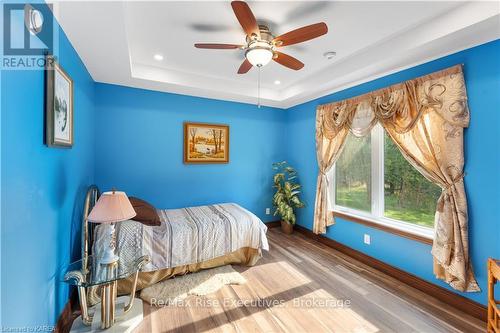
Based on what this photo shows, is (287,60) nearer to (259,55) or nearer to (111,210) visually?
(259,55)

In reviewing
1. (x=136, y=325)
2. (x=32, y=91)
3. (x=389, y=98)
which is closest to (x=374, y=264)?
(x=389, y=98)

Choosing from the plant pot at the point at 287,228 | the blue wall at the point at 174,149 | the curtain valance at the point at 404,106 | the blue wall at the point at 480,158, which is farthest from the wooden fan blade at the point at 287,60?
the plant pot at the point at 287,228

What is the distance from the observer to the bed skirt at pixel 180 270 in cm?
221

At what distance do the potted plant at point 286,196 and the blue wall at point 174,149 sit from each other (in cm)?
23

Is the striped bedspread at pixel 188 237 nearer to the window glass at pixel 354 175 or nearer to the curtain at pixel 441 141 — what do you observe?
the window glass at pixel 354 175

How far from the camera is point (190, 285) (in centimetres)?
241

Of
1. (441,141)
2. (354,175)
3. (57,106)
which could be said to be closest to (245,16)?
(57,106)

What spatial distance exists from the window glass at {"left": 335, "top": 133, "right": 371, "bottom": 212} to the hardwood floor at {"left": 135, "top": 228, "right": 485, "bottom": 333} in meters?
0.95

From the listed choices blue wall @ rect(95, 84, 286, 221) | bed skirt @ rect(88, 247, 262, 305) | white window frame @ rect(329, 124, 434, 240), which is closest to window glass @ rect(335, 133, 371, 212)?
white window frame @ rect(329, 124, 434, 240)

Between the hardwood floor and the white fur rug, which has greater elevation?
the white fur rug

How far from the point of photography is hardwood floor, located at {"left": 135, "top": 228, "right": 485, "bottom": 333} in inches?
72.4

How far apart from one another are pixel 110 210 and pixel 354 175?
10.2 ft

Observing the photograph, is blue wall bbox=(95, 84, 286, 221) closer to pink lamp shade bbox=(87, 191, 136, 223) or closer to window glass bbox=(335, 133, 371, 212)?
window glass bbox=(335, 133, 371, 212)

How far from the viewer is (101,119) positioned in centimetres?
308
